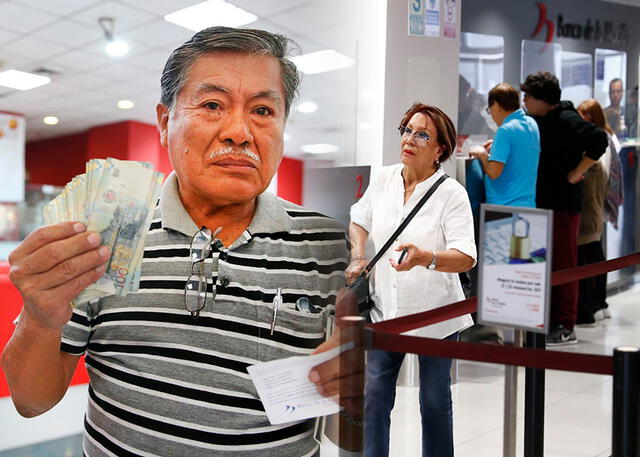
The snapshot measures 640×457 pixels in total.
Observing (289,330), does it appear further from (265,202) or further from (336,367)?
(265,202)

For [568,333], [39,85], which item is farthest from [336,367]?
[568,333]

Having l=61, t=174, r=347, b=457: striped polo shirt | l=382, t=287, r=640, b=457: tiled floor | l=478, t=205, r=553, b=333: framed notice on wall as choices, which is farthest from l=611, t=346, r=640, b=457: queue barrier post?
l=382, t=287, r=640, b=457: tiled floor

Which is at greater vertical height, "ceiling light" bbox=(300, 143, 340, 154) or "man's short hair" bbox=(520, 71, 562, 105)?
"man's short hair" bbox=(520, 71, 562, 105)

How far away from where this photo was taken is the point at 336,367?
132 centimetres

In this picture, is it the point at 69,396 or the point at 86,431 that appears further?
the point at 69,396

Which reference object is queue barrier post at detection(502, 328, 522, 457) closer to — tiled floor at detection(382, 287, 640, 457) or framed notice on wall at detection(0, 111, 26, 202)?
tiled floor at detection(382, 287, 640, 457)

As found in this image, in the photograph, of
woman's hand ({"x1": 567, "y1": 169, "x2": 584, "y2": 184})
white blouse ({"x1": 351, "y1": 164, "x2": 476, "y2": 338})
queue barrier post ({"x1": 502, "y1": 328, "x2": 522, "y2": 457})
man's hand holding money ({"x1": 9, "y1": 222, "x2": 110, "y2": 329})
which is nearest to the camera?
man's hand holding money ({"x1": 9, "y1": 222, "x2": 110, "y2": 329})

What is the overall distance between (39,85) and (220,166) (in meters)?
0.59

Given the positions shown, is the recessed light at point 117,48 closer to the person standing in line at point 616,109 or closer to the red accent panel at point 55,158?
the red accent panel at point 55,158

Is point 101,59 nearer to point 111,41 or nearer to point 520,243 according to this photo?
point 111,41

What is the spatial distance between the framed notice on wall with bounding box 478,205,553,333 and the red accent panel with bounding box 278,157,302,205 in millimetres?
394

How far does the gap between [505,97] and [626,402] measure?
2.65m

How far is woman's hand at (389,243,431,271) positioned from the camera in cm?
220

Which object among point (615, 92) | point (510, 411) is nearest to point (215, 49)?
point (510, 411)
